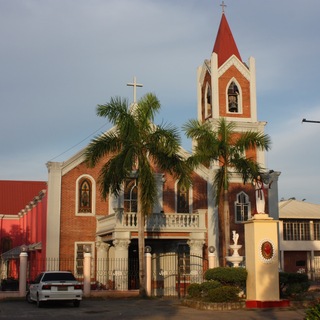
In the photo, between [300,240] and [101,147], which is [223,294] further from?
[300,240]

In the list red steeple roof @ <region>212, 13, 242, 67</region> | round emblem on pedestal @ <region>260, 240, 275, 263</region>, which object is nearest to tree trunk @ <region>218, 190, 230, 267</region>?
round emblem on pedestal @ <region>260, 240, 275, 263</region>

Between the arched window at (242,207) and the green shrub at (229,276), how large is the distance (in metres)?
14.1

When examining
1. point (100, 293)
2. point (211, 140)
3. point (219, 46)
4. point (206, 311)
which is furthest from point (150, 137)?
point (219, 46)

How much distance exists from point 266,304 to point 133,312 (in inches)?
193

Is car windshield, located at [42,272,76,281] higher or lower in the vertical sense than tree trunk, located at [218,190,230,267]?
lower

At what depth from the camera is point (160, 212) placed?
3428 centimetres

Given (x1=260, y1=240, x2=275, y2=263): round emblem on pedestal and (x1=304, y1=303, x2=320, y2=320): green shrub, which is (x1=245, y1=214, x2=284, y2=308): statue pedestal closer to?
(x1=260, y1=240, x2=275, y2=263): round emblem on pedestal

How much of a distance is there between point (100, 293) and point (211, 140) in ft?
30.3

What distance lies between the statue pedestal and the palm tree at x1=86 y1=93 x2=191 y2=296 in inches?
245

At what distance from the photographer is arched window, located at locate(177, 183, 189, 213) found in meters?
36.2

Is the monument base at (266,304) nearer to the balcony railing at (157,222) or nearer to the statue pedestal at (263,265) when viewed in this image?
the statue pedestal at (263,265)

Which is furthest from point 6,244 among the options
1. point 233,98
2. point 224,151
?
point 224,151

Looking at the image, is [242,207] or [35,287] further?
[242,207]

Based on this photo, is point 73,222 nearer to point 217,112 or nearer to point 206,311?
point 217,112
